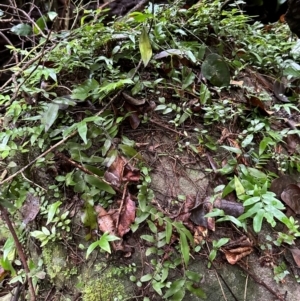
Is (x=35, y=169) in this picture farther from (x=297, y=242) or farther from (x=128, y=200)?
(x=297, y=242)

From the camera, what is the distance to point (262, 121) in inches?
79.3

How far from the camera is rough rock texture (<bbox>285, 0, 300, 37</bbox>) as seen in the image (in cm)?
237

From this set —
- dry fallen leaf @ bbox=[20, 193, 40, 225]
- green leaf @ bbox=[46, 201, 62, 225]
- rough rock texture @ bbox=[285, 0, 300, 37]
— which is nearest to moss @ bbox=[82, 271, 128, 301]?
green leaf @ bbox=[46, 201, 62, 225]

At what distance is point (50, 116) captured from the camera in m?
1.78

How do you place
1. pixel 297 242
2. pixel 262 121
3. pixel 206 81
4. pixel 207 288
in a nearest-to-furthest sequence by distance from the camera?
pixel 207 288 < pixel 297 242 < pixel 262 121 < pixel 206 81

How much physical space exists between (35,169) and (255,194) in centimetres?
119

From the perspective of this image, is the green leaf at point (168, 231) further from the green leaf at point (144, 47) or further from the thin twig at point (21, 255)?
the green leaf at point (144, 47)

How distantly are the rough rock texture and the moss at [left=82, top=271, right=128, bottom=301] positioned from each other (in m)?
2.19

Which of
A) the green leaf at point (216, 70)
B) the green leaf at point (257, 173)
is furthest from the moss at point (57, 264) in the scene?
the green leaf at point (216, 70)

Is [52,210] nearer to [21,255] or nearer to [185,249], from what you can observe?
[21,255]

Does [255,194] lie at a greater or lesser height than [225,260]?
greater

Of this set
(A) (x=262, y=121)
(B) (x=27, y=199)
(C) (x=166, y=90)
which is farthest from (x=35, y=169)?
(A) (x=262, y=121)

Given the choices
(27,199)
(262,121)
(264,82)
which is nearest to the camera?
(27,199)

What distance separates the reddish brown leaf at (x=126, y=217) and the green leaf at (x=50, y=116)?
1.93 ft
